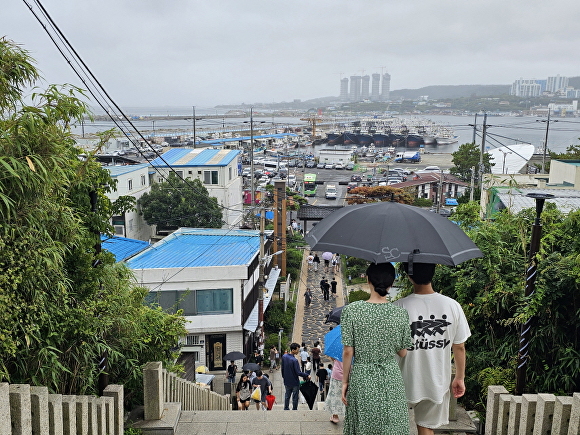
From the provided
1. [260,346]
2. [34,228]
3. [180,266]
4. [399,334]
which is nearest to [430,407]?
[399,334]

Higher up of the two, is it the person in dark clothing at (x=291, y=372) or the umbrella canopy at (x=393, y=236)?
the umbrella canopy at (x=393, y=236)

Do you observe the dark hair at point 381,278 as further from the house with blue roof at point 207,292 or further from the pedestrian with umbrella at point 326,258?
the pedestrian with umbrella at point 326,258

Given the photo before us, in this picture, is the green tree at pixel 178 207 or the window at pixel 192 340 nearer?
the window at pixel 192 340

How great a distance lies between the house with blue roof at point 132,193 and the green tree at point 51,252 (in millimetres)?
24001

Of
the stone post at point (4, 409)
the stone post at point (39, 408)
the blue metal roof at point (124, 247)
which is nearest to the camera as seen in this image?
the stone post at point (4, 409)

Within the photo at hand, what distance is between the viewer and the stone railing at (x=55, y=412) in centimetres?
352

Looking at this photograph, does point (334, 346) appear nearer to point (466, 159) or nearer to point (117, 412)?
point (117, 412)

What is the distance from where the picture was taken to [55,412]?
155 inches

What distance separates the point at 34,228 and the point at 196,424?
10.1ft

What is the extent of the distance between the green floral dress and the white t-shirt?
0.28 metres

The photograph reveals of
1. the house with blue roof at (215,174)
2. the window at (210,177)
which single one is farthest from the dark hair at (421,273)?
the window at (210,177)

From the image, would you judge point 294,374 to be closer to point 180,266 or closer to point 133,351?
point 133,351

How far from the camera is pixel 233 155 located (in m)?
36.9

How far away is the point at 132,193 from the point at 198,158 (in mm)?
6269
